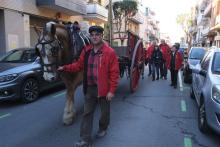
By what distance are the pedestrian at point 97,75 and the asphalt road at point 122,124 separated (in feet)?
1.77

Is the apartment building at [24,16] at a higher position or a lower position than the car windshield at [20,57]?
higher

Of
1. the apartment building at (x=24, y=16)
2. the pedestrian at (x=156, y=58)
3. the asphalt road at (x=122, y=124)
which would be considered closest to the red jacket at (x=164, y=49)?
the pedestrian at (x=156, y=58)

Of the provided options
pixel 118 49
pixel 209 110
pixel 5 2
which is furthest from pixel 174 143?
pixel 5 2

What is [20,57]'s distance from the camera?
10.6 m

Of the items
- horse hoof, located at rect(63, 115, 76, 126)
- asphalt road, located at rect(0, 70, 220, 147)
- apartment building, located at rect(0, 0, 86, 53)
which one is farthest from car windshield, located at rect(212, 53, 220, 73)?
apartment building, located at rect(0, 0, 86, 53)

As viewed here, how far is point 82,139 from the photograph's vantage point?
5.50 metres

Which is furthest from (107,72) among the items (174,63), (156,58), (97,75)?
(156,58)

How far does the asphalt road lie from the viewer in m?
5.93

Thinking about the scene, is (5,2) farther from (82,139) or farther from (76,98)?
(82,139)

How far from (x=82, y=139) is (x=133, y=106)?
3.63 metres

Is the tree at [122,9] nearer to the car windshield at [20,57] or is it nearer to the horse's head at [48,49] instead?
the car windshield at [20,57]

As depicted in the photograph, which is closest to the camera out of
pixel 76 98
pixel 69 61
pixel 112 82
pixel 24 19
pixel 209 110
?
pixel 112 82

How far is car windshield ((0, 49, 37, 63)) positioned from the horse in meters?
3.20

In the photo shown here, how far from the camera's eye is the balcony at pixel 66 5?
2131 cm
